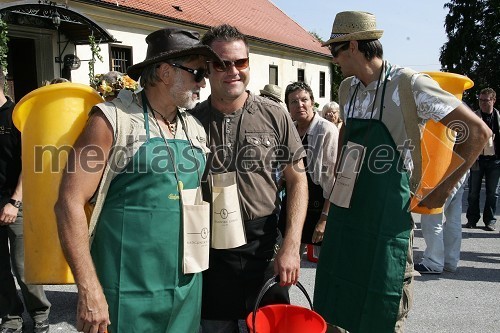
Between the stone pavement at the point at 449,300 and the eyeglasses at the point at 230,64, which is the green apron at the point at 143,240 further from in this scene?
the stone pavement at the point at 449,300

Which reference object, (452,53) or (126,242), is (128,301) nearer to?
(126,242)

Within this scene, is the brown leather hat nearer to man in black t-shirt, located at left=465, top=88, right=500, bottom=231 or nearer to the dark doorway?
man in black t-shirt, located at left=465, top=88, right=500, bottom=231

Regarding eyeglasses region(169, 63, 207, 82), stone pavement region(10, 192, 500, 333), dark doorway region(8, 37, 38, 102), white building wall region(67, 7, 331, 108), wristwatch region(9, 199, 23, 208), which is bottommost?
stone pavement region(10, 192, 500, 333)

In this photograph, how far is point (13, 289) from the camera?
3604 millimetres

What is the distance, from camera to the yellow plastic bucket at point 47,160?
1971 mm

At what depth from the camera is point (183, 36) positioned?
6.59 ft

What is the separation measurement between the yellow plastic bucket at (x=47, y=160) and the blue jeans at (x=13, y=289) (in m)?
1.70

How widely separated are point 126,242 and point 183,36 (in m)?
0.94

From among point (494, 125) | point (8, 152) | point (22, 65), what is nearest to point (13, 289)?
point (8, 152)

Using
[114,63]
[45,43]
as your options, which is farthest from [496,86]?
[45,43]

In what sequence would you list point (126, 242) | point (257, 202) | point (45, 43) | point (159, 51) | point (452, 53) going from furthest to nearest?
point (452, 53), point (45, 43), point (257, 202), point (159, 51), point (126, 242)

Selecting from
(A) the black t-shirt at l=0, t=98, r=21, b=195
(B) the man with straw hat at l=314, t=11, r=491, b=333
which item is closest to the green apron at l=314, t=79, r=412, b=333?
(B) the man with straw hat at l=314, t=11, r=491, b=333

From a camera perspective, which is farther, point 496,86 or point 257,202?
point 496,86

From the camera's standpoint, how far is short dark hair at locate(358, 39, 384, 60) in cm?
246
